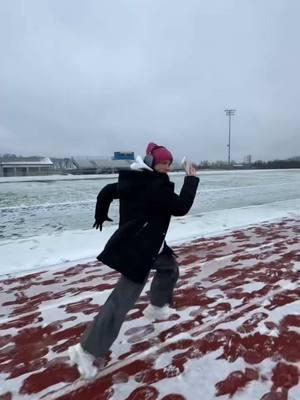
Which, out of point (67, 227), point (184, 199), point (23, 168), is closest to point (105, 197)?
point (184, 199)

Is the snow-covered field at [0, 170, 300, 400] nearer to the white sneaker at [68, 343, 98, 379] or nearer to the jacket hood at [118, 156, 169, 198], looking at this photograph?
the white sneaker at [68, 343, 98, 379]

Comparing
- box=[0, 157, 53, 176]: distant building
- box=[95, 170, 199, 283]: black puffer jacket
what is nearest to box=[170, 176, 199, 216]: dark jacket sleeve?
box=[95, 170, 199, 283]: black puffer jacket

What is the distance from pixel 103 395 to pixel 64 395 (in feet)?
0.86

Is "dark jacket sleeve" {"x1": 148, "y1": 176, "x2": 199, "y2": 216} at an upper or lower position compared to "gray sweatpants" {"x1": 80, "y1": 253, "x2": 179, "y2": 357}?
upper

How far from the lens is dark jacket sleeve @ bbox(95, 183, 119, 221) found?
113 inches

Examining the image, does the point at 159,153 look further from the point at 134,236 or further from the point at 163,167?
the point at 134,236

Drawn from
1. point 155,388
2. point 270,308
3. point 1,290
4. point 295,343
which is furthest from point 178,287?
point 1,290

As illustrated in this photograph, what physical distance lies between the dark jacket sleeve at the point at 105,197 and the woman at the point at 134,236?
0.66 feet

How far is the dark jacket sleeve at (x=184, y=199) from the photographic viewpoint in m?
2.56

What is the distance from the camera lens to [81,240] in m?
6.70

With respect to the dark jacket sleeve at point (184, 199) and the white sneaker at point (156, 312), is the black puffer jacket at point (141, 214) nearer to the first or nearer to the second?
the dark jacket sleeve at point (184, 199)

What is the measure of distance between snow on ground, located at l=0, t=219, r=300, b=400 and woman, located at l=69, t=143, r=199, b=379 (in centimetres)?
26

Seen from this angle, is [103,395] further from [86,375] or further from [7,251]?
[7,251]

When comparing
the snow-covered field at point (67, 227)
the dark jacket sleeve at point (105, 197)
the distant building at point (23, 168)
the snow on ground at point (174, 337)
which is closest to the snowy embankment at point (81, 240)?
the snow-covered field at point (67, 227)
